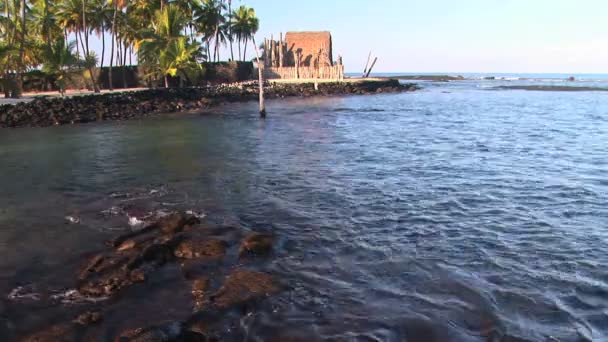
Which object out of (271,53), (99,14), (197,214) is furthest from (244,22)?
(197,214)

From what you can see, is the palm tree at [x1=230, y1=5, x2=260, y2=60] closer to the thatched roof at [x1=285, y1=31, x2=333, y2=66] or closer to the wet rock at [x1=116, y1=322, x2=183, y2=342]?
the thatched roof at [x1=285, y1=31, x2=333, y2=66]

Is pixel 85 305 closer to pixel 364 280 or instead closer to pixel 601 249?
pixel 364 280

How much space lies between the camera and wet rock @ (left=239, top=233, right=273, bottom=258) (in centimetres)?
758

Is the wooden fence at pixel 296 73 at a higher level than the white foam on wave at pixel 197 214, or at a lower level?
higher

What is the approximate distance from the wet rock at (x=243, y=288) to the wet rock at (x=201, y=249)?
88cm

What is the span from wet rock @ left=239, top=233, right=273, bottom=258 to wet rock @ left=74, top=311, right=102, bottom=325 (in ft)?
8.02

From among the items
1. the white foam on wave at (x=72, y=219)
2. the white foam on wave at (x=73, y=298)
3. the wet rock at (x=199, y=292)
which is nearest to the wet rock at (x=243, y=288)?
the wet rock at (x=199, y=292)

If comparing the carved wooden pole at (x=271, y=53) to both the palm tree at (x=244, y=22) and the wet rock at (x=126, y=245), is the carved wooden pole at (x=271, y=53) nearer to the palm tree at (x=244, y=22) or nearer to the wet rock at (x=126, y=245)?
the palm tree at (x=244, y=22)

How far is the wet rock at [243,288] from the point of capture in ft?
19.6

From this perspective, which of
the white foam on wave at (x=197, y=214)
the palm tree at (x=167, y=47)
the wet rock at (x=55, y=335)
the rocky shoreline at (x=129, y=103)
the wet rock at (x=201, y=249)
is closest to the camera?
the wet rock at (x=55, y=335)

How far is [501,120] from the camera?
29.9 meters

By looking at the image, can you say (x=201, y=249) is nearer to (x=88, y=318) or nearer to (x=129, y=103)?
(x=88, y=318)

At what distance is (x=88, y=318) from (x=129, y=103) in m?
30.6

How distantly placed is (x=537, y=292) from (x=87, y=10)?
4531 centimetres
